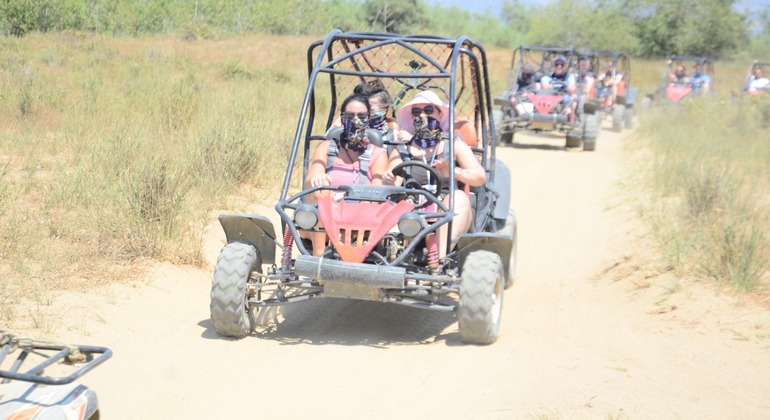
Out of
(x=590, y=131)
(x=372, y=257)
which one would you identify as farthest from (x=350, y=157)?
(x=590, y=131)

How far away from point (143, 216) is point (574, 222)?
4777 millimetres

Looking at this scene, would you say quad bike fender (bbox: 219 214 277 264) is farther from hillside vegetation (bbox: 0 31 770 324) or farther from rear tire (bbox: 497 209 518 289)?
rear tire (bbox: 497 209 518 289)

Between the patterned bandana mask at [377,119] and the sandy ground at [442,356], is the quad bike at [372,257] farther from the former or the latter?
the patterned bandana mask at [377,119]

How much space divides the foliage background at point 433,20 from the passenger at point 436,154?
5650 mm

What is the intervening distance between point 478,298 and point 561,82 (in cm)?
1112

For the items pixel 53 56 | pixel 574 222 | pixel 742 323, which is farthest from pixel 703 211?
pixel 53 56

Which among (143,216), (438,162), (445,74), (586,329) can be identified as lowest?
(586,329)

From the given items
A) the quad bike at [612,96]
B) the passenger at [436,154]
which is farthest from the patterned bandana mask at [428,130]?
the quad bike at [612,96]

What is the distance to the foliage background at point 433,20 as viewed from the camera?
59.7 feet

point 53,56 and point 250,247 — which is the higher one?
point 53,56

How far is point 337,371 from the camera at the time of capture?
209 inches

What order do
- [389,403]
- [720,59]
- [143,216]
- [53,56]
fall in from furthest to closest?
[720,59]
[53,56]
[143,216]
[389,403]

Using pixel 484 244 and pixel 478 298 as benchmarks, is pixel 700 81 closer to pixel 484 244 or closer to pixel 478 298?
pixel 484 244

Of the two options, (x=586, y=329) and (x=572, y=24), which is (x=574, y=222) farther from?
(x=572, y=24)
